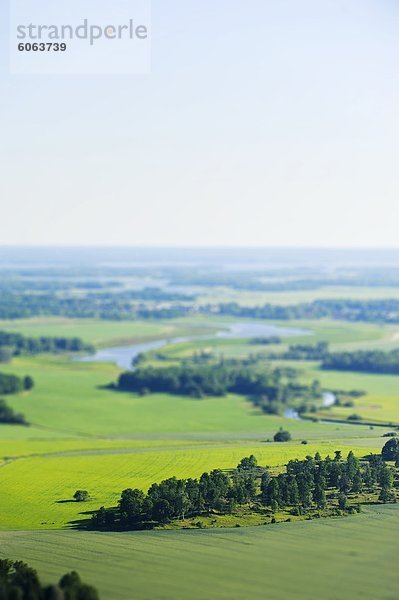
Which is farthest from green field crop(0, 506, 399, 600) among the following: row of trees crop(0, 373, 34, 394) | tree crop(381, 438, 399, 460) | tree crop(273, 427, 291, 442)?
row of trees crop(0, 373, 34, 394)

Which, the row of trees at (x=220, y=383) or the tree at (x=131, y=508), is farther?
the row of trees at (x=220, y=383)

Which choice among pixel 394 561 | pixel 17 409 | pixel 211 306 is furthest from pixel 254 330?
pixel 394 561

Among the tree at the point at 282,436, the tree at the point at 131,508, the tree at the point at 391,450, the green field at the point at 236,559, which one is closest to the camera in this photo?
the green field at the point at 236,559

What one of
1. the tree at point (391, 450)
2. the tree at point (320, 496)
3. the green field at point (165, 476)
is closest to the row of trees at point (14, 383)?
the green field at point (165, 476)

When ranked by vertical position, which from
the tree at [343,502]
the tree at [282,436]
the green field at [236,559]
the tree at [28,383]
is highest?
the tree at [28,383]

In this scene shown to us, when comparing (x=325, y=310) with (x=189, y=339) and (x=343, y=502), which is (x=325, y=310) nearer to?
(x=189, y=339)

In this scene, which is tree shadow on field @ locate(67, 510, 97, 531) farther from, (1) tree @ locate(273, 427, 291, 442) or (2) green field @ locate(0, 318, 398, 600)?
(1) tree @ locate(273, 427, 291, 442)

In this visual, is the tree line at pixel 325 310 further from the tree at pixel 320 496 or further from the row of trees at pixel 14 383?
the tree at pixel 320 496
